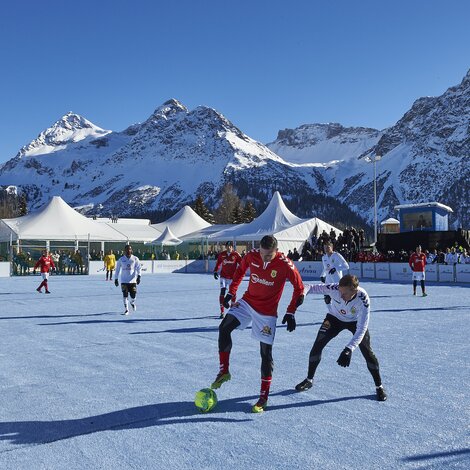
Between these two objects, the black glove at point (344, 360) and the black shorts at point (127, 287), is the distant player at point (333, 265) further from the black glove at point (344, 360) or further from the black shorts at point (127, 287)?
the black glove at point (344, 360)

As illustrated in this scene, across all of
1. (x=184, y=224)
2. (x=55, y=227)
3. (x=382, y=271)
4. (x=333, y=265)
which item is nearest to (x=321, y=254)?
(x=382, y=271)

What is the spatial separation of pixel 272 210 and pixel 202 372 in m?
36.8

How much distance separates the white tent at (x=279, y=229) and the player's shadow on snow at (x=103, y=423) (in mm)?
34707

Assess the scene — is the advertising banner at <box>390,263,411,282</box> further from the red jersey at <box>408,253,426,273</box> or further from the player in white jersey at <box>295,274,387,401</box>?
the player in white jersey at <box>295,274,387,401</box>

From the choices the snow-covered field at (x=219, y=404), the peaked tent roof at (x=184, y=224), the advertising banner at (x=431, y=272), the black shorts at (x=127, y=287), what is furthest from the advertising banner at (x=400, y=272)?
the peaked tent roof at (x=184, y=224)

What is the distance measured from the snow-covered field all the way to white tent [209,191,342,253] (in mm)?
30095

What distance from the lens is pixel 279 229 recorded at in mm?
40500

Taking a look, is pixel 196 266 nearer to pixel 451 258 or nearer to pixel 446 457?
pixel 451 258

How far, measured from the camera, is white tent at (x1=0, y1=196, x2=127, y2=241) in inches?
1510

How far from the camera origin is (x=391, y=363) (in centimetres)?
714

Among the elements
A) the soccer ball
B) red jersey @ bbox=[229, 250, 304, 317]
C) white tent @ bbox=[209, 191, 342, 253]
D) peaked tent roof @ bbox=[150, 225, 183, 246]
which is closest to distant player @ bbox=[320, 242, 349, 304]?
red jersey @ bbox=[229, 250, 304, 317]

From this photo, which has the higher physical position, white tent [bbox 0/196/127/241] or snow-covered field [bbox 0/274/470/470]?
white tent [bbox 0/196/127/241]

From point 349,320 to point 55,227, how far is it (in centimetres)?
3743

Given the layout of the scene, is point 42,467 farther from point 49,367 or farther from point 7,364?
point 7,364
